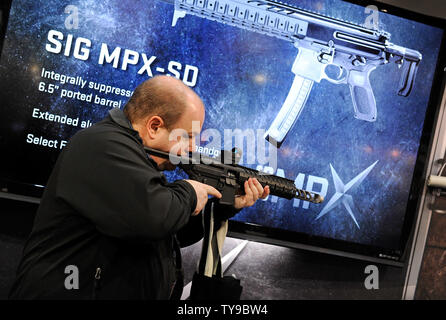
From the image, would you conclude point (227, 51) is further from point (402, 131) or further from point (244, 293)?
point (244, 293)

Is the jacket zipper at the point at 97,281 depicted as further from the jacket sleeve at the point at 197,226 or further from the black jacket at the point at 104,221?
the jacket sleeve at the point at 197,226

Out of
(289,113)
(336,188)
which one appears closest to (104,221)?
(289,113)

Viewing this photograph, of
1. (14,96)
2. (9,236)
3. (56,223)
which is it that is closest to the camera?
(56,223)

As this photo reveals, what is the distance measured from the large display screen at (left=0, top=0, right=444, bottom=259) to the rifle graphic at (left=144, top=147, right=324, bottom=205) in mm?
525

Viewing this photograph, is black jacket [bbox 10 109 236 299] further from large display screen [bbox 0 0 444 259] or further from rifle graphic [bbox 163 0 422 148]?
rifle graphic [bbox 163 0 422 148]

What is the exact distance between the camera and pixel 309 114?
7.91 feet

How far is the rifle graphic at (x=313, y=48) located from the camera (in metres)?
2.32

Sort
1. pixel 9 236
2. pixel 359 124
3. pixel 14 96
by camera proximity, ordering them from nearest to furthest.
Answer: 1. pixel 14 96
2. pixel 9 236
3. pixel 359 124

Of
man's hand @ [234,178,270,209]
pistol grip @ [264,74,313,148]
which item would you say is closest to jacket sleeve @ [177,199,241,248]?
man's hand @ [234,178,270,209]

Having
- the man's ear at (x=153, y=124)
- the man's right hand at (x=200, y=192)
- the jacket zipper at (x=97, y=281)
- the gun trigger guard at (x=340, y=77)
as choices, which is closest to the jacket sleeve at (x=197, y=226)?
the man's right hand at (x=200, y=192)

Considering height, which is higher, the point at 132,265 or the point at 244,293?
the point at 132,265

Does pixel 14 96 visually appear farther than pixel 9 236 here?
No
